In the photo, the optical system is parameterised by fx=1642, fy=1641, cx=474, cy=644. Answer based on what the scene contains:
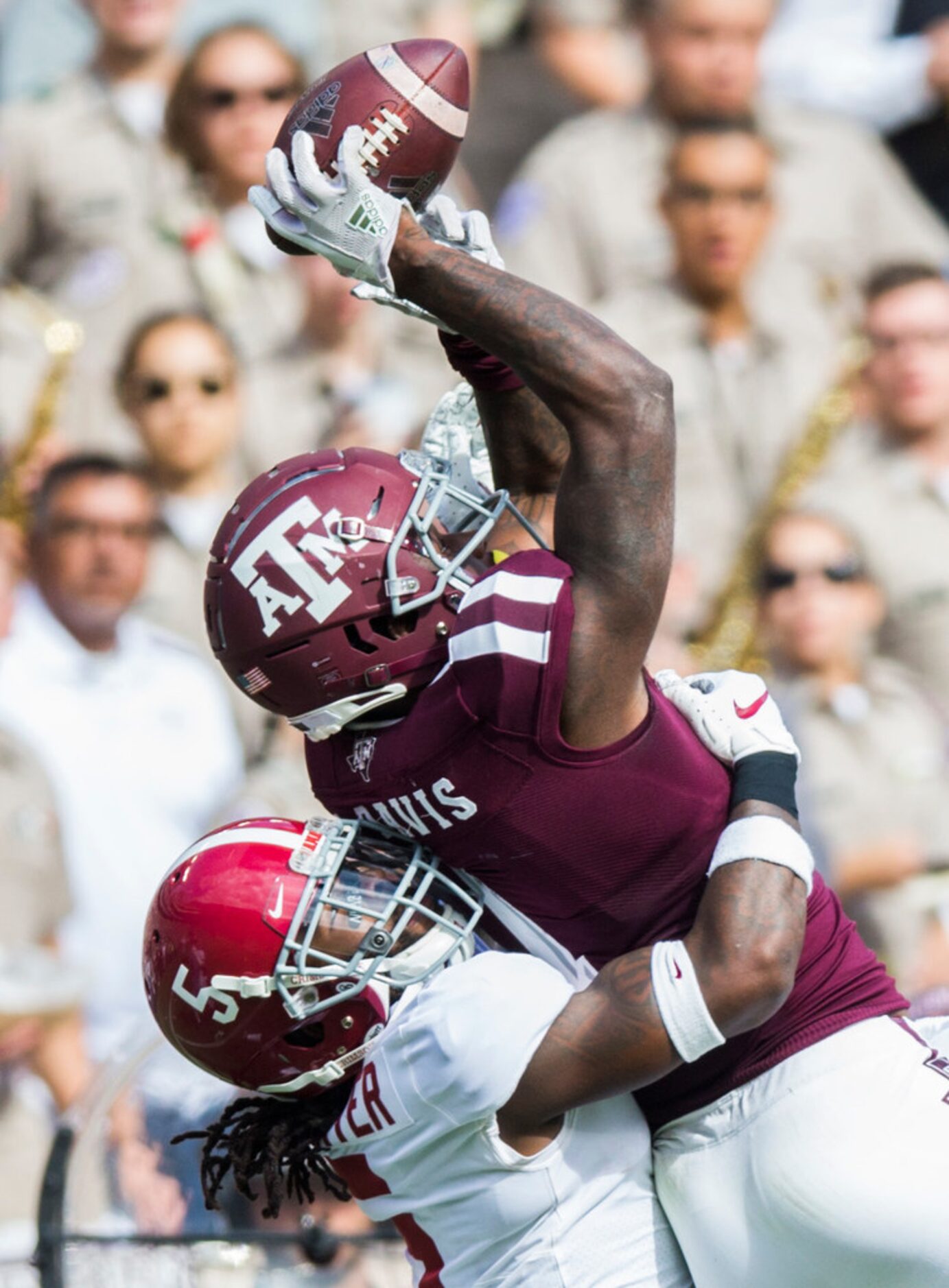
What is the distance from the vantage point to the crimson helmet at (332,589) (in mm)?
2139

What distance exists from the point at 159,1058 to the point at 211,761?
2.45 metres

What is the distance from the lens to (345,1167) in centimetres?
229

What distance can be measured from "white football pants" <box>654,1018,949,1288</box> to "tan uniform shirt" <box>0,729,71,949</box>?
362 cm

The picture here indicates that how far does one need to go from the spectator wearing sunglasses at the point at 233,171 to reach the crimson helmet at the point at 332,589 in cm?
395

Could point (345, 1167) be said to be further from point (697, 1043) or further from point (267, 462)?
point (267, 462)

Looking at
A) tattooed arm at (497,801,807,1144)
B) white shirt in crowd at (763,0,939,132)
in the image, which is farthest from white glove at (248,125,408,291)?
white shirt in crowd at (763,0,939,132)

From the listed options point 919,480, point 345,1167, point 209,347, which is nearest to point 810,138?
point 919,480

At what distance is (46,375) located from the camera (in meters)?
6.02

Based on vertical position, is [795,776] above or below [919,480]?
above

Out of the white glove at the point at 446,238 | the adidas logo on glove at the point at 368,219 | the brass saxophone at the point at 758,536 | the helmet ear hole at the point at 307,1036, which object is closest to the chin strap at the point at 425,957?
the helmet ear hole at the point at 307,1036

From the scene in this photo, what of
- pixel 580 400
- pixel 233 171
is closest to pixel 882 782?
pixel 233 171

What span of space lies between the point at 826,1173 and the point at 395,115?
146 centimetres

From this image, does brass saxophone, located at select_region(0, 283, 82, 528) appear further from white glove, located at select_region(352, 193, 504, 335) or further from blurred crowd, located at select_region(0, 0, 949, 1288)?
white glove, located at select_region(352, 193, 504, 335)

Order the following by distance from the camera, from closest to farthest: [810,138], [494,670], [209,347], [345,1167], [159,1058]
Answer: [494,670]
[345,1167]
[159,1058]
[209,347]
[810,138]
